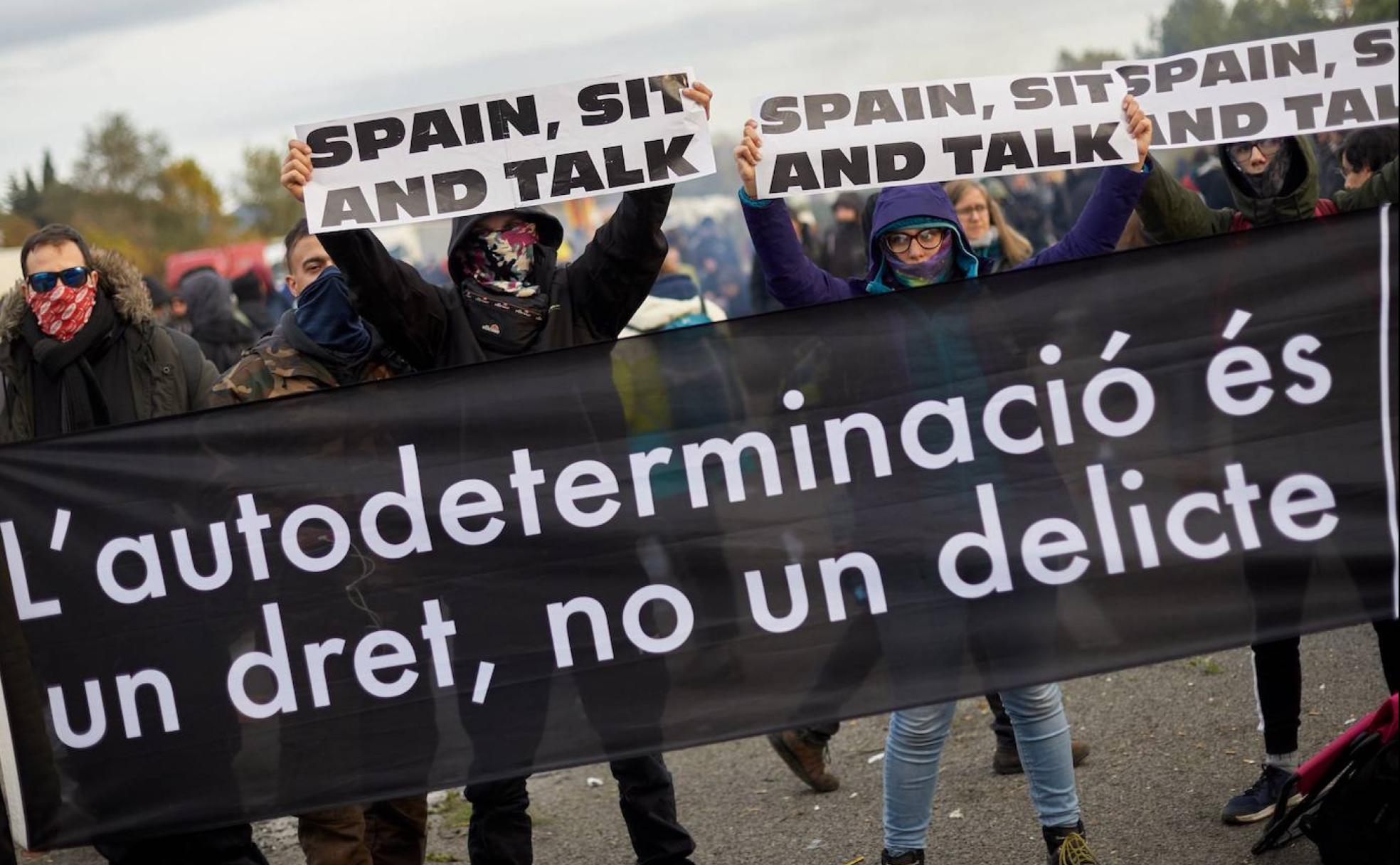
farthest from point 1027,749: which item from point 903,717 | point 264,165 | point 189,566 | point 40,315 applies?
point 264,165

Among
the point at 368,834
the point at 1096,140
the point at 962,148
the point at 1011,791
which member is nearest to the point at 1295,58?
the point at 1096,140

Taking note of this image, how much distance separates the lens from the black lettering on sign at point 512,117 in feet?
12.9

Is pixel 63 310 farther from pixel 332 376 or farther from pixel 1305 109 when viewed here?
pixel 1305 109

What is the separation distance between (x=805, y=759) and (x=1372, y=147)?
9.42 ft

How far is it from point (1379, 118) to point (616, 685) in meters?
2.33

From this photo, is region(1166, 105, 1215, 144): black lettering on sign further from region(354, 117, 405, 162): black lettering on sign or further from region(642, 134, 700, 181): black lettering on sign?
region(354, 117, 405, 162): black lettering on sign

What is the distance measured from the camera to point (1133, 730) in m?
5.79

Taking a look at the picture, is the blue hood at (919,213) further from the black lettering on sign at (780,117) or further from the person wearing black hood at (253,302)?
the person wearing black hood at (253,302)

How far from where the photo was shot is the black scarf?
15.6ft

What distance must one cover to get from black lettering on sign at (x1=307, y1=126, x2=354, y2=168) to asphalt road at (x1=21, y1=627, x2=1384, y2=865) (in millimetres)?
2605

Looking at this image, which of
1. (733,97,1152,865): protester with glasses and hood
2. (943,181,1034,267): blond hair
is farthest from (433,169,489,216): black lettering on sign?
(943,181,1034,267): blond hair

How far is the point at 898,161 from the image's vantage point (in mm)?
3994

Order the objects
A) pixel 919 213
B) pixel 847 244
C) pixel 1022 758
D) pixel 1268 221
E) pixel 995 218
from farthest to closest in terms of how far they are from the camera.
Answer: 1. pixel 847 244
2. pixel 995 218
3. pixel 1268 221
4. pixel 919 213
5. pixel 1022 758

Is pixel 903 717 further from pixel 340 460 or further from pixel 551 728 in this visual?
pixel 340 460
